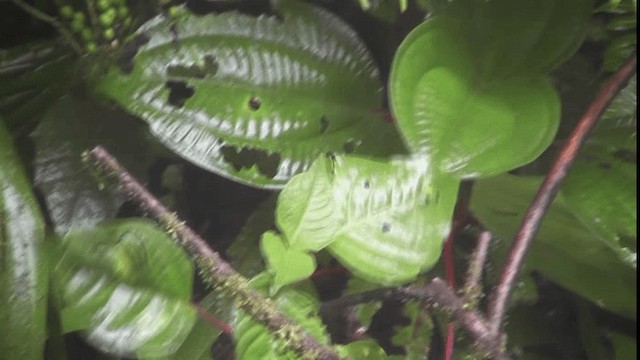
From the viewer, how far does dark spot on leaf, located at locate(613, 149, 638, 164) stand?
48cm

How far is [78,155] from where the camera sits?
1.92 feet

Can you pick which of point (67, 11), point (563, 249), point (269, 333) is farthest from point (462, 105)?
point (67, 11)

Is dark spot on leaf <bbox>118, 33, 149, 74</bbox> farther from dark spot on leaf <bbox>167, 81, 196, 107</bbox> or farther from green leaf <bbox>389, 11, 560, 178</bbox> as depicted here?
green leaf <bbox>389, 11, 560, 178</bbox>

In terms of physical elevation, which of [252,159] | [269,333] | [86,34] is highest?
[86,34]

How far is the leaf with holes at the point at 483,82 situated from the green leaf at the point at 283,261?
→ 120mm

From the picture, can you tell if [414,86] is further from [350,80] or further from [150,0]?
[150,0]

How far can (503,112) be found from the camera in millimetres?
512

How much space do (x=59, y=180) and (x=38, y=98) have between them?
73mm

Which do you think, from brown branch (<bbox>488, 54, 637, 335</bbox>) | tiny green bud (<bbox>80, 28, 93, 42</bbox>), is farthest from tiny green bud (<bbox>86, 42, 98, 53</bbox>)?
brown branch (<bbox>488, 54, 637, 335</bbox>)

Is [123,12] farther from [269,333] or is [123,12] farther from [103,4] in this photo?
[269,333]

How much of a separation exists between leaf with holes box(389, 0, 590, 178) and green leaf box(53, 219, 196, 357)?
8.7 inches

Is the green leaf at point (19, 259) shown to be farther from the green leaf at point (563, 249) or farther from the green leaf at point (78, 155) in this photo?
the green leaf at point (563, 249)

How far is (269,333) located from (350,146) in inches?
6.2

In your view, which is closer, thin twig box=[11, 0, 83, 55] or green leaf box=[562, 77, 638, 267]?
green leaf box=[562, 77, 638, 267]
